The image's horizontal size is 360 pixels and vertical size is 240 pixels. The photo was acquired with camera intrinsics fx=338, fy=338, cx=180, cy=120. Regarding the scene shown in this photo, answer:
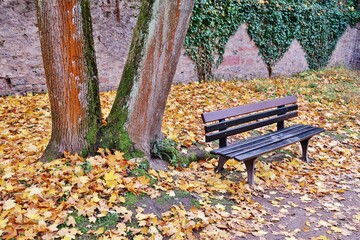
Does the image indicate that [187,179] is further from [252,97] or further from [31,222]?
[252,97]

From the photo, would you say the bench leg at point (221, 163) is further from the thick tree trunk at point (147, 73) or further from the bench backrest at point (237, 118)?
the thick tree trunk at point (147, 73)

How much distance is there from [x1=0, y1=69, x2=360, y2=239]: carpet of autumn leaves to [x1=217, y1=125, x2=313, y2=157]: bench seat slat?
35 centimetres

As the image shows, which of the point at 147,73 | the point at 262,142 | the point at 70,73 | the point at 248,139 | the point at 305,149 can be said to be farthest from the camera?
the point at 305,149

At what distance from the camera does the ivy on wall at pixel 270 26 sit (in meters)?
9.10

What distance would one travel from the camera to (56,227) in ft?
9.05

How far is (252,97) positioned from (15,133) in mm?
5263

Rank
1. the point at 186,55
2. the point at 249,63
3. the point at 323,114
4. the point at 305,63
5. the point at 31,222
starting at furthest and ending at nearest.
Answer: the point at 305,63, the point at 249,63, the point at 186,55, the point at 323,114, the point at 31,222

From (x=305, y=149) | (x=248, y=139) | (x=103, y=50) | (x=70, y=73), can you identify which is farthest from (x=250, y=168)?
(x=103, y=50)

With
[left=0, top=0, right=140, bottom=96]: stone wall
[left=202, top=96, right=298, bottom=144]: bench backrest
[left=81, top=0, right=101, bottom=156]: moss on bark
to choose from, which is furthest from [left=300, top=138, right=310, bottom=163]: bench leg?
[left=0, top=0, right=140, bottom=96]: stone wall

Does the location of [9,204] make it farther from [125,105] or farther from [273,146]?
[273,146]

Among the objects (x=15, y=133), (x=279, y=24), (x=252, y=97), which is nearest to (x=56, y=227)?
(x=15, y=133)

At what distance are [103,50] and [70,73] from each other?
167 inches

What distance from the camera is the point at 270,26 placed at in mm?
10805

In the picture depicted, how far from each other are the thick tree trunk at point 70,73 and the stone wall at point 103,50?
362cm
